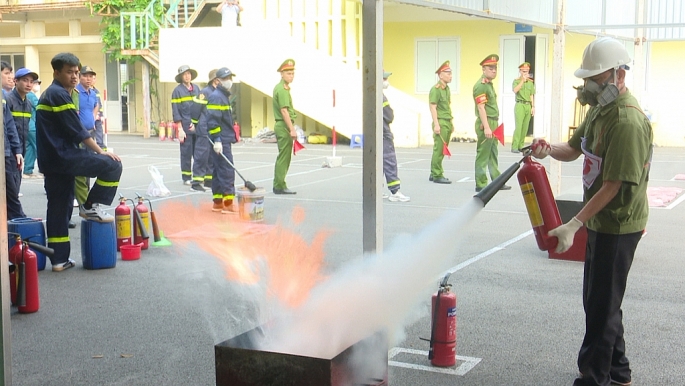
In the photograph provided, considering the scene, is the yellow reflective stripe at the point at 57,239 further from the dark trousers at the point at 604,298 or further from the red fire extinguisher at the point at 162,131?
the red fire extinguisher at the point at 162,131

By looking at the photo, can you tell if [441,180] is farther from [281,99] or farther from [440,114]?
[281,99]

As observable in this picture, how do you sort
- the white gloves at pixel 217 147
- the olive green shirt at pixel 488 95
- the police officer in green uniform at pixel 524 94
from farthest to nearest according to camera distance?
the police officer in green uniform at pixel 524 94 < the olive green shirt at pixel 488 95 < the white gloves at pixel 217 147

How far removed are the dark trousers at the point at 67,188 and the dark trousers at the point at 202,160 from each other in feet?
19.8

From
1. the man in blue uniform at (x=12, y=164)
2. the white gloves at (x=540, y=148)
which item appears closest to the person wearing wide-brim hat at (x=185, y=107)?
the man in blue uniform at (x=12, y=164)

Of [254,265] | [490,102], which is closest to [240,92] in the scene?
[490,102]

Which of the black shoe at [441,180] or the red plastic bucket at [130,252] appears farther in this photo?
the black shoe at [441,180]

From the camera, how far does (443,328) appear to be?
5352 millimetres

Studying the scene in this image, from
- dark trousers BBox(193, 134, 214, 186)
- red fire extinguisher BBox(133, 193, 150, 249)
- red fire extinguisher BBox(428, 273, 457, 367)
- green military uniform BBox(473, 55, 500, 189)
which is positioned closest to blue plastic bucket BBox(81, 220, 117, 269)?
red fire extinguisher BBox(133, 193, 150, 249)

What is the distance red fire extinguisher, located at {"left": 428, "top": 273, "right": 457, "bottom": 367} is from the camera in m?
5.31

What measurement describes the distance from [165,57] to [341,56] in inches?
232

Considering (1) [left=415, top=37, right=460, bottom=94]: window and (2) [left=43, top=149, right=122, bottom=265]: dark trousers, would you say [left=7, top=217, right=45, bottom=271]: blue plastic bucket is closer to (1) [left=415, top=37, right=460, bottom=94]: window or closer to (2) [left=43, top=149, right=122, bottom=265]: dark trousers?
(2) [left=43, top=149, right=122, bottom=265]: dark trousers

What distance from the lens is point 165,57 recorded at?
87.6 feet

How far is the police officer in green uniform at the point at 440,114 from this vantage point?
600 inches

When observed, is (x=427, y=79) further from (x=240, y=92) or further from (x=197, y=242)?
(x=197, y=242)
